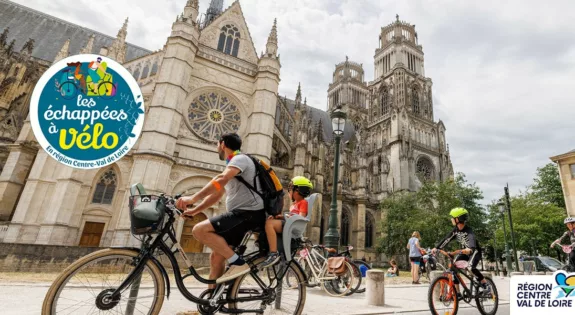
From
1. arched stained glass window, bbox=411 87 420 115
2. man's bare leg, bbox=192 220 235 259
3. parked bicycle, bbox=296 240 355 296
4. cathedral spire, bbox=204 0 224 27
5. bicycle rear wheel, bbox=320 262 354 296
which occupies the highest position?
cathedral spire, bbox=204 0 224 27

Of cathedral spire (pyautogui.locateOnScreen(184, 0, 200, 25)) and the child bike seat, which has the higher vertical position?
cathedral spire (pyautogui.locateOnScreen(184, 0, 200, 25))

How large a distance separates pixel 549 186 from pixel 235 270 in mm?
38713

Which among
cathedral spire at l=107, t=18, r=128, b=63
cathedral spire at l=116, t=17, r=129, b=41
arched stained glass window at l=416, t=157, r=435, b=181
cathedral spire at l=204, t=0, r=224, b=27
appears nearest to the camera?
cathedral spire at l=107, t=18, r=128, b=63

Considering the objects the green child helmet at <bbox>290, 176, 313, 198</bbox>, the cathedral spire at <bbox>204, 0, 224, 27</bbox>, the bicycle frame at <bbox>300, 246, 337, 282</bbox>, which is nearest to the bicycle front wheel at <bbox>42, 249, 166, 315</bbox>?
the green child helmet at <bbox>290, 176, 313, 198</bbox>

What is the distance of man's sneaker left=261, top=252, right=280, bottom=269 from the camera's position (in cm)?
291

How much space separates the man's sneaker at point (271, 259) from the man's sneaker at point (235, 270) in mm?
180

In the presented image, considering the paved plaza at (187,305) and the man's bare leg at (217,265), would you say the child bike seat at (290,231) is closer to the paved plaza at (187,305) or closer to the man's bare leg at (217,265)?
the man's bare leg at (217,265)

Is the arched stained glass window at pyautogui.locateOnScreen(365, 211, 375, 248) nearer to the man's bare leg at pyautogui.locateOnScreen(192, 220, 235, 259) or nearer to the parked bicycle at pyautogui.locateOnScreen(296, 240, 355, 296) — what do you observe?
the parked bicycle at pyautogui.locateOnScreen(296, 240, 355, 296)

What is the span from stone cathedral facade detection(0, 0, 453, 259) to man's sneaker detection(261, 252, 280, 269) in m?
13.4

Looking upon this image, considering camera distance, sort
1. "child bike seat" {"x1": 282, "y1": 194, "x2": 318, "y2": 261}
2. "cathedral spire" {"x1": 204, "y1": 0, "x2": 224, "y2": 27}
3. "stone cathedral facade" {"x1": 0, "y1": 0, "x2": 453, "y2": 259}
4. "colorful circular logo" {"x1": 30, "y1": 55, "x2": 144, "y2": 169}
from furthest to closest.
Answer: "cathedral spire" {"x1": 204, "y1": 0, "x2": 224, "y2": 27} → "stone cathedral facade" {"x1": 0, "y1": 0, "x2": 453, "y2": 259} → "colorful circular logo" {"x1": 30, "y1": 55, "x2": 144, "y2": 169} → "child bike seat" {"x1": 282, "y1": 194, "x2": 318, "y2": 261}

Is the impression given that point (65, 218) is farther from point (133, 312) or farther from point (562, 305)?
point (562, 305)

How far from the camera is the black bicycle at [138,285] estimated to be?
2.34 m

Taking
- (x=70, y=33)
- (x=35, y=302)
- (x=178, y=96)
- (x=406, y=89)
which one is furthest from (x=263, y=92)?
(x=406, y=89)

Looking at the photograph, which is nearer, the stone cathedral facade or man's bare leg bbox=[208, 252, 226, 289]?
man's bare leg bbox=[208, 252, 226, 289]
